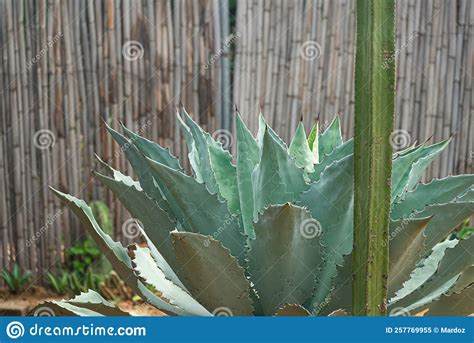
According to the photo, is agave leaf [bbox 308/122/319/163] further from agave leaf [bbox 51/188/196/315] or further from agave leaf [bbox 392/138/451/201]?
agave leaf [bbox 51/188/196/315]

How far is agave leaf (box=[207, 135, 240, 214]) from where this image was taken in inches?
39.5

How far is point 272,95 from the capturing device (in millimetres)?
3320

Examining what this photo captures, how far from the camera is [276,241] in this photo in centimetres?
80

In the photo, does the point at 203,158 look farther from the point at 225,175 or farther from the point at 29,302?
the point at 29,302

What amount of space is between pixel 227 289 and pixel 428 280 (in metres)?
0.24

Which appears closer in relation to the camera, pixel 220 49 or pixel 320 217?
pixel 320 217

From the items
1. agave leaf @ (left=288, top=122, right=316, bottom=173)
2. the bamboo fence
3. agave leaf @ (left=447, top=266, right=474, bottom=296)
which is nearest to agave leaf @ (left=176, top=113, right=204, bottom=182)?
agave leaf @ (left=288, top=122, right=316, bottom=173)

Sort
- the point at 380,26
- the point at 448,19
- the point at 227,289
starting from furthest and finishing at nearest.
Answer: the point at 448,19, the point at 227,289, the point at 380,26

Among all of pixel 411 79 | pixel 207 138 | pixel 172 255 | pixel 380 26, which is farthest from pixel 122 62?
pixel 380 26

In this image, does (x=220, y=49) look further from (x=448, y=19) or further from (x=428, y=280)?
(x=428, y=280)

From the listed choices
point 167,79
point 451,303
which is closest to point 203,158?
point 451,303

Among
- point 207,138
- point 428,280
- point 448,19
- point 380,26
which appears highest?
point 448,19

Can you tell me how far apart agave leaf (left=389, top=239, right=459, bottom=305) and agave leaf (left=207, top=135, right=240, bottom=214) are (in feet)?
0.74

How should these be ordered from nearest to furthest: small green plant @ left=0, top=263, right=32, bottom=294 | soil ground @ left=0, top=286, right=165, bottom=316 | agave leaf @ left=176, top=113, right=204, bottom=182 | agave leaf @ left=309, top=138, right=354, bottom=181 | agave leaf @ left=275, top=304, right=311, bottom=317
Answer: agave leaf @ left=275, top=304, right=311, bottom=317 → agave leaf @ left=309, top=138, right=354, bottom=181 → agave leaf @ left=176, top=113, right=204, bottom=182 → soil ground @ left=0, top=286, right=165, bottom=316 → small green plant @ left=0, top=263, right=32, bottom=294
